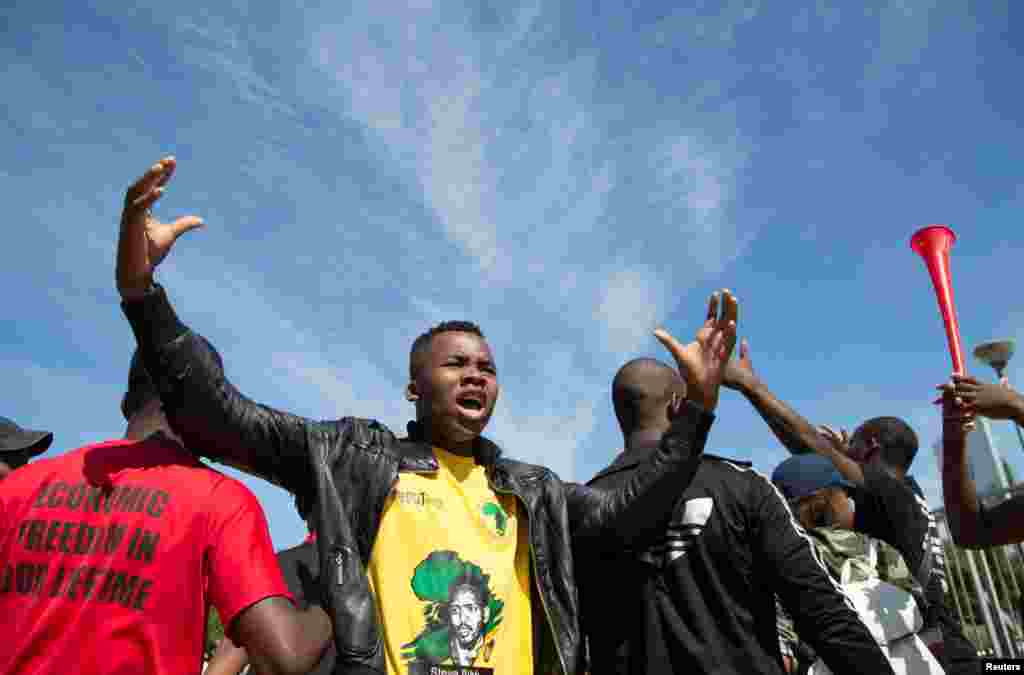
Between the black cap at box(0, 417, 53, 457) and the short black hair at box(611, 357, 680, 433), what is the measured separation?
10.4 ft

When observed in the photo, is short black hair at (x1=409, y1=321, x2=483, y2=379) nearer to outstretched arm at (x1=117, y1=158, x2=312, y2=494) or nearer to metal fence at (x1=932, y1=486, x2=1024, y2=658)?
outstretched arm at (x1=117, y1=158, x2=312, y2=494)

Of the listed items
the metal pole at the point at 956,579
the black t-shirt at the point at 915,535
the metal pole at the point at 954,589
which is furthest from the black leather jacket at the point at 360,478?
the metal pole at the point at 954,589

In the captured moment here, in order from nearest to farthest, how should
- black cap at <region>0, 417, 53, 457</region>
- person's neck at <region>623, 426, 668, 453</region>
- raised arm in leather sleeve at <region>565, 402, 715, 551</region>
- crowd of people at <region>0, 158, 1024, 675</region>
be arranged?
crowd of people at <region>0, 158, 1024, 675</region>
raised arm in leather sleeve at <region>565, 402, 715, 551</region>
person's neck at <region>623, 426, 668, 453</region>
black cap at <region>0, 417, 53, 457</region>

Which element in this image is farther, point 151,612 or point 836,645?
point 836,645

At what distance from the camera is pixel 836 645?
9.39 feet

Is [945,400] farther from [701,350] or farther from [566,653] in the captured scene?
[566,653]

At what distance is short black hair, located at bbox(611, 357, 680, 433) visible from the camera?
352 centimetres

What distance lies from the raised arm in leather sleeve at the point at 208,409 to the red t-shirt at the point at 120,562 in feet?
0.50

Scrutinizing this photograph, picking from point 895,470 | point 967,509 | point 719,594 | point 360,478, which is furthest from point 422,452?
point 895,470

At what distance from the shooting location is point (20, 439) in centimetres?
421

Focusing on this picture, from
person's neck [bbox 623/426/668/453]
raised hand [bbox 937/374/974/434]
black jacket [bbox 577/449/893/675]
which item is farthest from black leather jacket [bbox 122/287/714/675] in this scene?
raised hand [bbox 937/374/974/434]

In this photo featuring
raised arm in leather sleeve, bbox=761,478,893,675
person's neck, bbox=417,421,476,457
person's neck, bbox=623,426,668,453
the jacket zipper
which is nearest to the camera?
the jacket zipper

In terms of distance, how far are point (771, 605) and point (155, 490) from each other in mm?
2334

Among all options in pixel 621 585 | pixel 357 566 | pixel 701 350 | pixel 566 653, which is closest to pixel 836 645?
pixel 621 585
